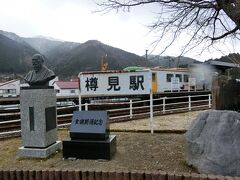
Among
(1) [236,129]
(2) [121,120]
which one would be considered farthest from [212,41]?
(2) [121,120]

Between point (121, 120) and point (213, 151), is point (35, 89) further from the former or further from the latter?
point (121, 120)

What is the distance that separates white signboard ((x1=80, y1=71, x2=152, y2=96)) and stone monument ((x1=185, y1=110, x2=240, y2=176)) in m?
4.78

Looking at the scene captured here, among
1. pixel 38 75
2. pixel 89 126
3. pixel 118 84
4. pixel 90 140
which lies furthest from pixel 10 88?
pixel 90 140

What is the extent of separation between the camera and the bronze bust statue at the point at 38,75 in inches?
305

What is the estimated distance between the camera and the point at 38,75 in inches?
308

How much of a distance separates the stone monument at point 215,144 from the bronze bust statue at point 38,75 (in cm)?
347

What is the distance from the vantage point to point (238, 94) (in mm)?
7875

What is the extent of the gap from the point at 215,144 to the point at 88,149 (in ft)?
8.23

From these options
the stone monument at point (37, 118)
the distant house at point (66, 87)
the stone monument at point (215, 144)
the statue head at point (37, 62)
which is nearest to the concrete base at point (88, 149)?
the stone monument at point (37, 118)

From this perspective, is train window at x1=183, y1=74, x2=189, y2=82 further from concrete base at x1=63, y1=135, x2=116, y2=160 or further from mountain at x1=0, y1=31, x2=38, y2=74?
mountain at x1=0, y1=31, x2=38, y2=74

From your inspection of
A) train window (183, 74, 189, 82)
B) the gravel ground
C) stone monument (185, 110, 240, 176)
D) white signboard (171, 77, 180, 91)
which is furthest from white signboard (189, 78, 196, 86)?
stone monument (185, 110, 240, 176)

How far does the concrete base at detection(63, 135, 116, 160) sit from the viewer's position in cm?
676

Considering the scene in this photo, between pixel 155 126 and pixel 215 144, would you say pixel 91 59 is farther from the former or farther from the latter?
pixel 215 144

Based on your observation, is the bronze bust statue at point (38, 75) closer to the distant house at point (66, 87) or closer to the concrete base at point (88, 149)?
the concrete base at point (88, 149)
